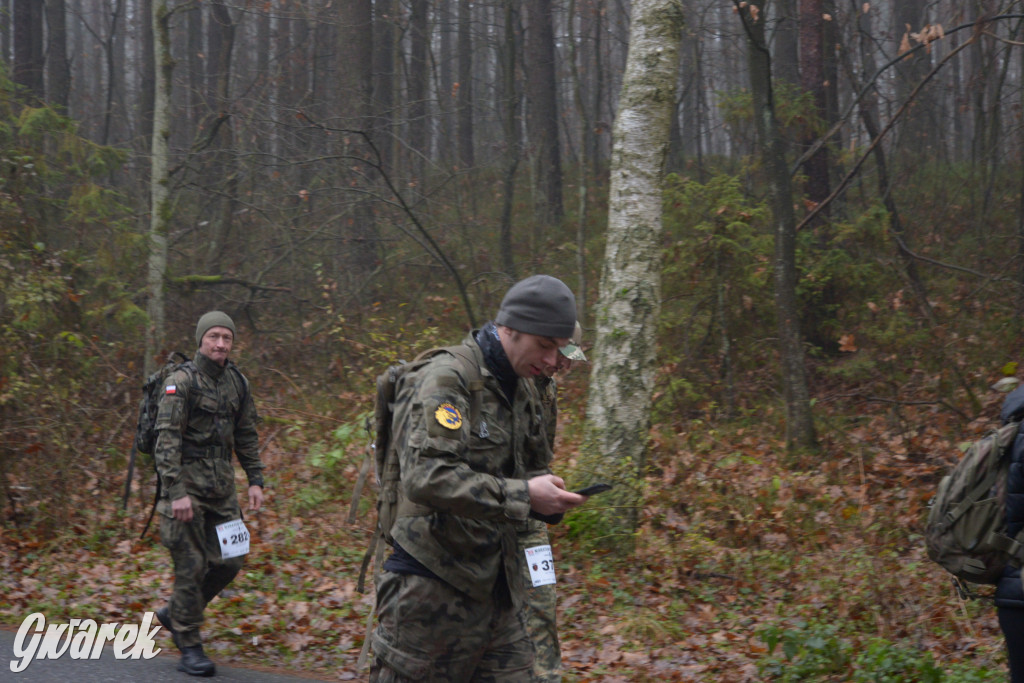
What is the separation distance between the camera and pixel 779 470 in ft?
31.4

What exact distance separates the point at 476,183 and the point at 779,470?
37.4 ft

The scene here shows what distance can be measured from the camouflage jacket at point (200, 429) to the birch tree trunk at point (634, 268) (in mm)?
3064

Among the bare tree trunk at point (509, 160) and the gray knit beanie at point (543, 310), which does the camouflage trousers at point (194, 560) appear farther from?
the bare tree trunk at point (509, 160)

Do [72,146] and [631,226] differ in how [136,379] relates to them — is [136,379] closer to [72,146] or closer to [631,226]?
[72,146]

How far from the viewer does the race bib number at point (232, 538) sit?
6.22 meters

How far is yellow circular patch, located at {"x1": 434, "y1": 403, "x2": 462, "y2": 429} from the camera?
3100 millimetres

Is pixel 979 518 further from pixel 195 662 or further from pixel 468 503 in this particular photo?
pixel 195 662

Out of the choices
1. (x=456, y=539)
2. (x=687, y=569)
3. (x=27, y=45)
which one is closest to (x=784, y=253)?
(x=687, y=569)

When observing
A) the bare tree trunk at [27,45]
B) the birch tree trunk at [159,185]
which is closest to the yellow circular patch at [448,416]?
the birch tree trunk at [159,185]

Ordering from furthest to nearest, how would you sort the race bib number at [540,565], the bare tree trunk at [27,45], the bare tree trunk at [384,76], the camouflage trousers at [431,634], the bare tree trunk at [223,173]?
the bare tree trunk at [27,45] < the bare tree trunk at [384,76] < the bare tree trunk at [223,173] < the race bib number at [540,565] < the camouflage trousers at [431,634]

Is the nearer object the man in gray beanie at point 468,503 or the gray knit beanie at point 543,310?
the man in gray beanie at point 468,503

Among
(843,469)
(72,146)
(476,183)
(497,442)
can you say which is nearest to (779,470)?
(843,469)

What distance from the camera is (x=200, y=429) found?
6.29 m

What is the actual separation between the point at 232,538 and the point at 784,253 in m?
6.82
